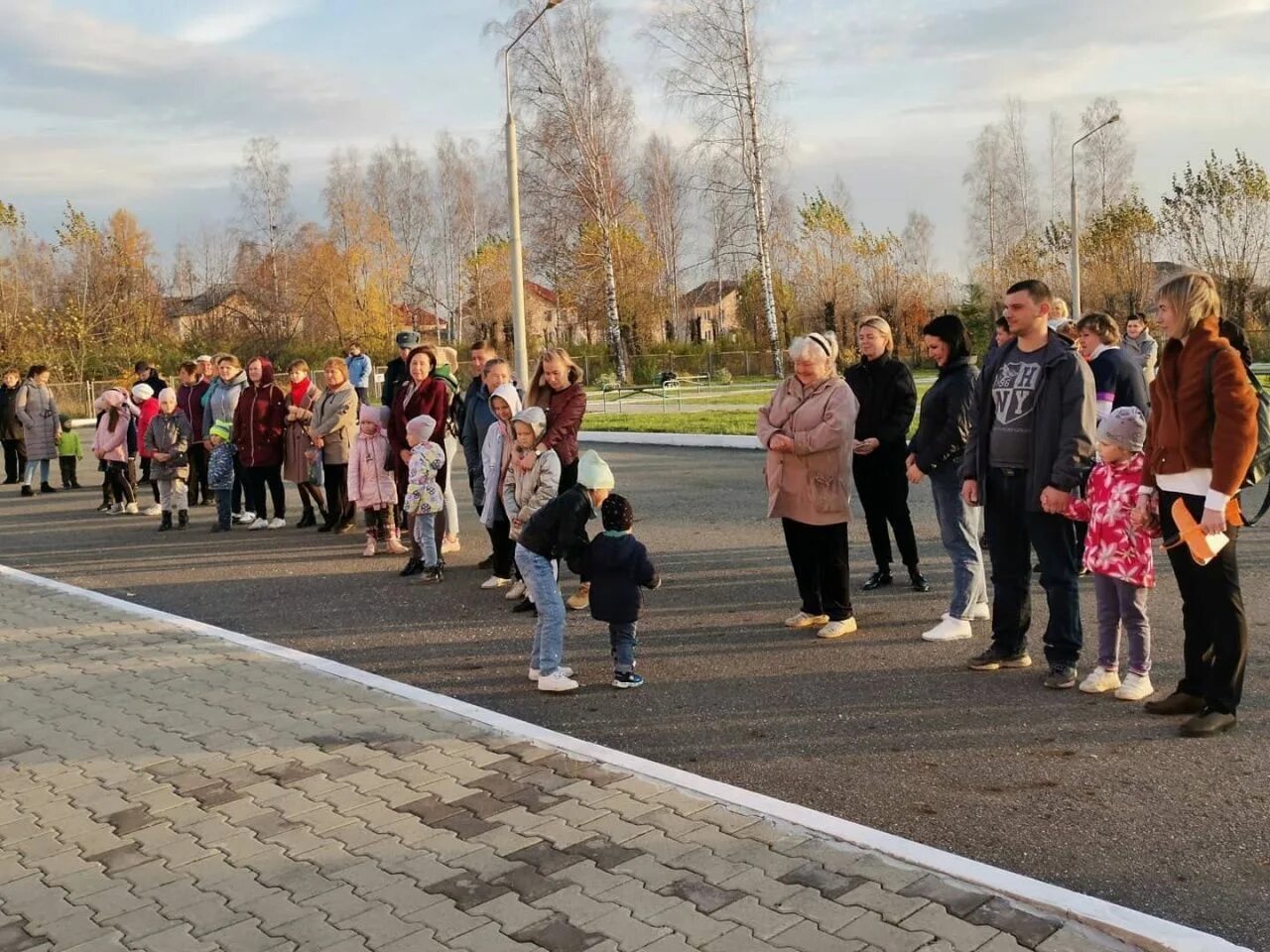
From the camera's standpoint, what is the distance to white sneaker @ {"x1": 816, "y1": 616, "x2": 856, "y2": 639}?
7023 millimetres

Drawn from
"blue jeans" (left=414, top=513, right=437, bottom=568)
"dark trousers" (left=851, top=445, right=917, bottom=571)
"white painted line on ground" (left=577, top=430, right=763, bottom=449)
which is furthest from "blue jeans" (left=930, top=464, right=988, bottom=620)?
"white painted line on ground" (left=577, top=430, right=763, bottom=449)

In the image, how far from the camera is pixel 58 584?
10266 millimetres

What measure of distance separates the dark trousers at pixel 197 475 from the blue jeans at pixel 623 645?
33.8 feet

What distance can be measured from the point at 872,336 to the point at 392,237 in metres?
65.1

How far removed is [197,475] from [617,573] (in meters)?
11.2

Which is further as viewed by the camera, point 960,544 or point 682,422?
point 682,422

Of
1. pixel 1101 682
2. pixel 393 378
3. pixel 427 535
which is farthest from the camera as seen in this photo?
pixel 393 378

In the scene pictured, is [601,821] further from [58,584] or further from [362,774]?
[58,584]

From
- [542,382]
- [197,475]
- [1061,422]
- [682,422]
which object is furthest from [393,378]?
[682,422]

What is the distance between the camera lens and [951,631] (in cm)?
689

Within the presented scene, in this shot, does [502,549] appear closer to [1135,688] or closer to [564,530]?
[564,530]

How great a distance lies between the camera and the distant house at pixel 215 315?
69000 millimetres

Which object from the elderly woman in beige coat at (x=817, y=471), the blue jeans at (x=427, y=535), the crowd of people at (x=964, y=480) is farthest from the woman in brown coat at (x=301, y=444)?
the elderly woman in beige coat at (x=817, y=471)

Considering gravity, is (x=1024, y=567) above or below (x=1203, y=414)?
below
